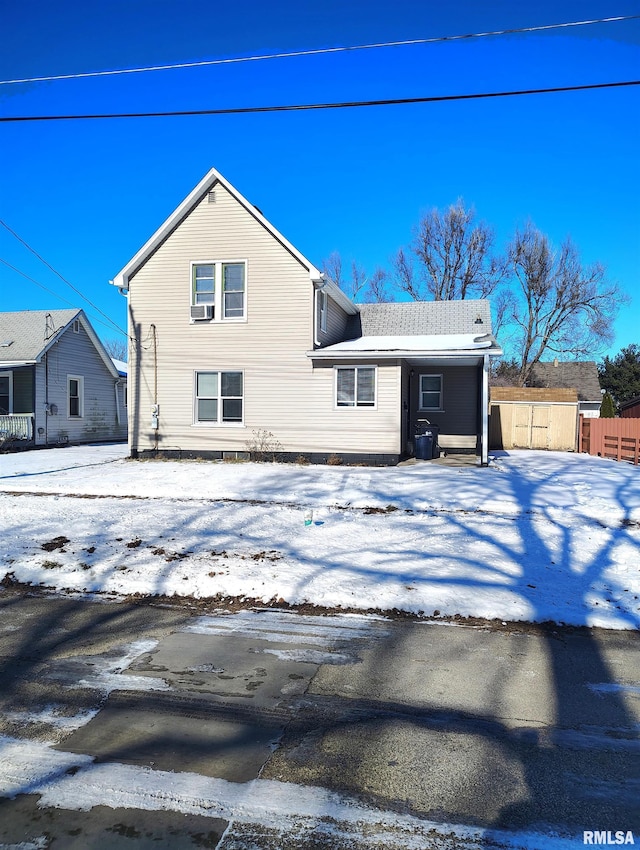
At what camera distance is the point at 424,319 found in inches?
815

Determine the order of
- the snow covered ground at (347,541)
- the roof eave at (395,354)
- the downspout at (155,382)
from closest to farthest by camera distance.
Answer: the snow covered ground at (347,541)
the roof eave at (395,354)
the downspout at (155,382)

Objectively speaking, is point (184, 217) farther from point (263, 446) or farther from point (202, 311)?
point (263, 446)

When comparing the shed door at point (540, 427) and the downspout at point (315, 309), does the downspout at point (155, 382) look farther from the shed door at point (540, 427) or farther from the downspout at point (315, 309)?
the shed door at point (540, 427)

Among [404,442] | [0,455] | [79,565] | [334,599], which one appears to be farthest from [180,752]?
[0,455]

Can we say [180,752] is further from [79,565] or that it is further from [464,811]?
[79,565]

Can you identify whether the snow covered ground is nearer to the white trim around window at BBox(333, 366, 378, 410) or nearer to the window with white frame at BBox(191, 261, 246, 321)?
the white trim around window at BBox(333, 366, 378, 410)

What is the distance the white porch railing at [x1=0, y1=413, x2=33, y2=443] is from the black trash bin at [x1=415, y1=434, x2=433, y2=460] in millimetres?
14358

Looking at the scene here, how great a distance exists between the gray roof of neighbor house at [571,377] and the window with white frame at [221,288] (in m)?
29.8

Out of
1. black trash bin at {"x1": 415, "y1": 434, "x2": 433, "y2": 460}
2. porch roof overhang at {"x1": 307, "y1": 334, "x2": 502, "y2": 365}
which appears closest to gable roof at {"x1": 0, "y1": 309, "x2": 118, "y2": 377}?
porch roof overhang at {"x1": 307, "y1": 334, "x2": 502, "y2": 365}

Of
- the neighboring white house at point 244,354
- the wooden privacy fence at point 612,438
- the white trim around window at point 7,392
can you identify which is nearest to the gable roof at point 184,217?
the neighboring white house at point 244,354

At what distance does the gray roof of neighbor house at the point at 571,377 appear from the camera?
135 ft

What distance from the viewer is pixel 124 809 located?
9.28ft

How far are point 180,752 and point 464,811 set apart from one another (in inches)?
61.8

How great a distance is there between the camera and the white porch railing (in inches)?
844
